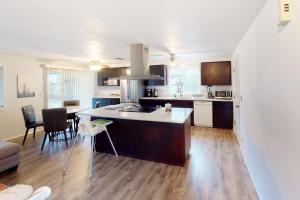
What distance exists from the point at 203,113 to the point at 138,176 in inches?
142

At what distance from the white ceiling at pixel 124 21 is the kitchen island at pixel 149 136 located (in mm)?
1420

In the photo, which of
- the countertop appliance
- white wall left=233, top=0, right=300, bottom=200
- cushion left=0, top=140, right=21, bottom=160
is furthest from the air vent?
the countertop appliance

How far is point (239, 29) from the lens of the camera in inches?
113

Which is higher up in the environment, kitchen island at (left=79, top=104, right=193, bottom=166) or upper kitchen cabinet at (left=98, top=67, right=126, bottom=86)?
upper kitchen cabinet at (left=98, top=67, right=126, bottom=86)

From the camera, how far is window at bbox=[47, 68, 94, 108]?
6059mm

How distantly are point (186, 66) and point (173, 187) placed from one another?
4.85 meters

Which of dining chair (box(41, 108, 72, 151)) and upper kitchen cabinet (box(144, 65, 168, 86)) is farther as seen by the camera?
upper kitchen cabinet (box(144, 65, 168, 86))

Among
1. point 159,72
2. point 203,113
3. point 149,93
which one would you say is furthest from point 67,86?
point 203,113

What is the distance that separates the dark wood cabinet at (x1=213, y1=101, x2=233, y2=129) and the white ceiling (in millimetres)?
2477

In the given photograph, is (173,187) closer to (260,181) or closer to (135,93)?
(260,181)

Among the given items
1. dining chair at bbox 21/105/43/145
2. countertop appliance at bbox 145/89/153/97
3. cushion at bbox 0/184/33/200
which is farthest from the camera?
countertop appliance at bbox 145/89/153/97

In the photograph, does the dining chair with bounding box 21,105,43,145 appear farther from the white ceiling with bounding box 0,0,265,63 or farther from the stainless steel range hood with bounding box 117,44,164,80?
the stainless steel range hood with bounding box 117,44,164,80

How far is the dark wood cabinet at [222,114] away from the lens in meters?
5.51

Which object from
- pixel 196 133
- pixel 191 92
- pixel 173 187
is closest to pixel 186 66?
pixel 191 92
